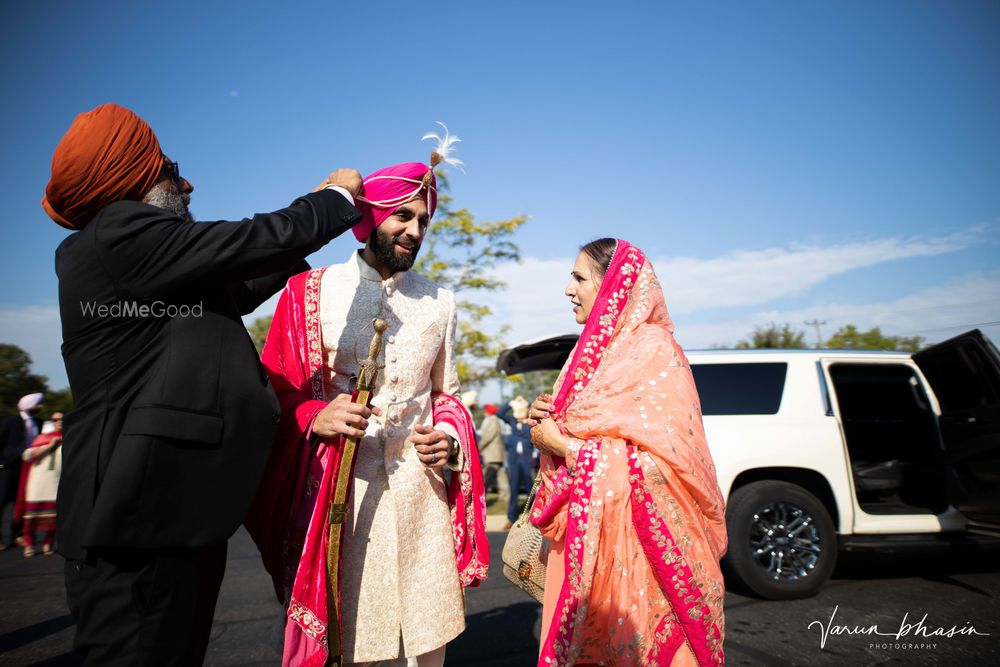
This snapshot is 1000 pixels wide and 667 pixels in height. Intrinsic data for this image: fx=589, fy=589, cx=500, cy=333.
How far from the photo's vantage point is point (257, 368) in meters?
1.72

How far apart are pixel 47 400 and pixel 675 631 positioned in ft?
85.8

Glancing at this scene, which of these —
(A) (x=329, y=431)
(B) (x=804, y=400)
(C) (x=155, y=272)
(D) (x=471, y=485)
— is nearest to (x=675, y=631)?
(D) (x=471, y=485)

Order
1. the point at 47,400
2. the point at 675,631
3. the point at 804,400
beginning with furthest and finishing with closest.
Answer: the point at 47,400 → the point at 804,400 → the point at 675,631

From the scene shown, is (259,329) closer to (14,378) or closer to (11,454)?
(14,378)

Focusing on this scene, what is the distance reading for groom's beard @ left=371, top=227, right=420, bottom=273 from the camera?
2.48 metres

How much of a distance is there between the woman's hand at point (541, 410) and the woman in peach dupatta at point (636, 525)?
0.21 meters

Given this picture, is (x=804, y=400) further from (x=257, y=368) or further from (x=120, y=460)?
(x=120, y=460)

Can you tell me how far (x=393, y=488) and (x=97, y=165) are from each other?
1.41 metres

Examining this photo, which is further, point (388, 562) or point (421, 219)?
point (421, 219)

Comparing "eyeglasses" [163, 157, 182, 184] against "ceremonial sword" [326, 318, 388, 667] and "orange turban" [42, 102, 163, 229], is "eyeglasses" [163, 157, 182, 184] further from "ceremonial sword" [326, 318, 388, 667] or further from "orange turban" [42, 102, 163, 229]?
"ceremonial sword" [326, 318, 388, 667]

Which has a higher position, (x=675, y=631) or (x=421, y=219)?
(x=421, y=219)

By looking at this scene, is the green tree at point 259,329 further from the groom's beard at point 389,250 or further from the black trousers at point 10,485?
the groom's beard at point 389,250

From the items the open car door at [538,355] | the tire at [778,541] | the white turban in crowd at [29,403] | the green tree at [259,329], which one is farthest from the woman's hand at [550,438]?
the green tree at [259,329]

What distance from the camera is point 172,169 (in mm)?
1771
